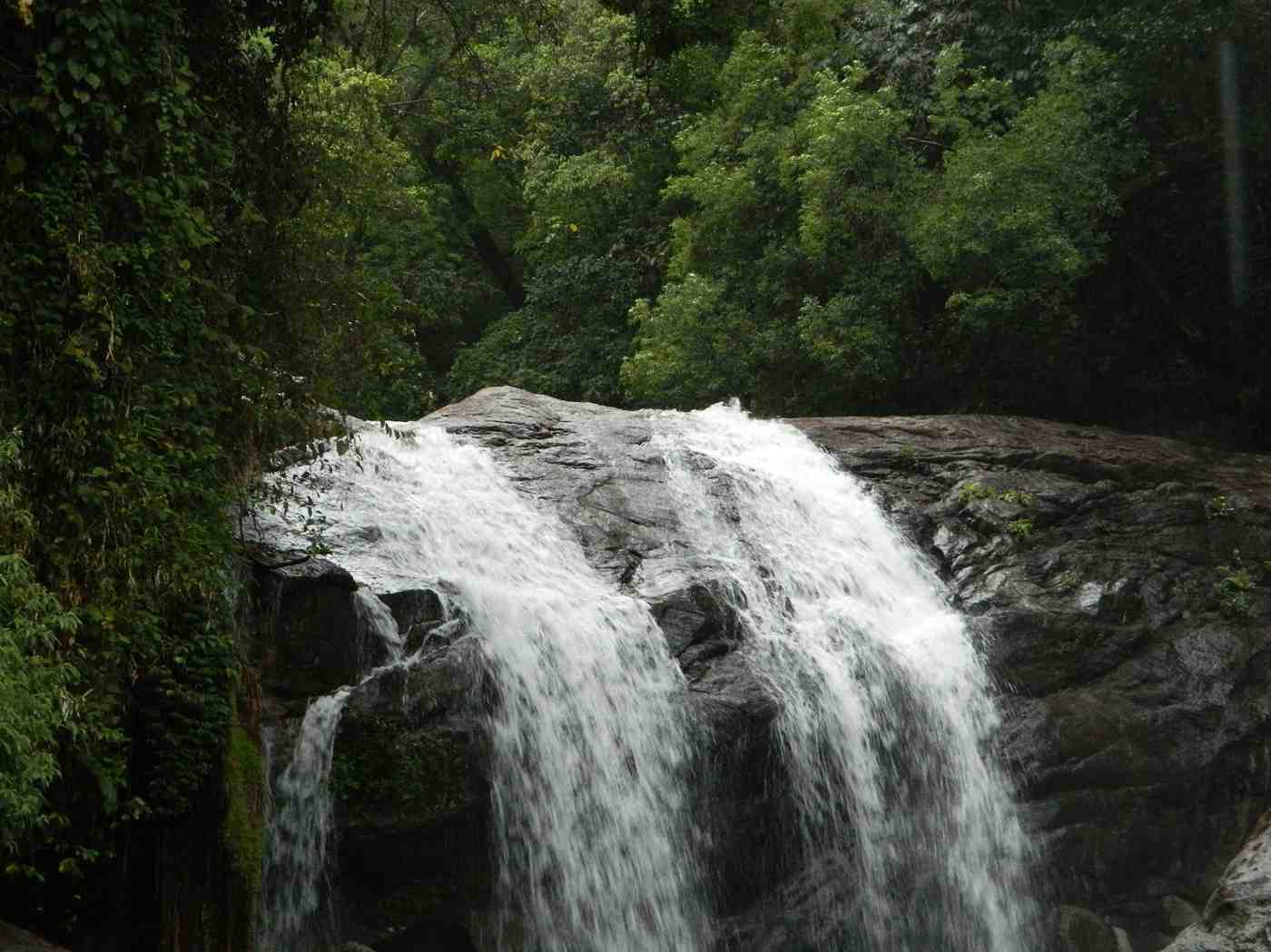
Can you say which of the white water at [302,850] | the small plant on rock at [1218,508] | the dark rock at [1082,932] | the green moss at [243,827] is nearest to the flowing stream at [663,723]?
the white water at [302,850]

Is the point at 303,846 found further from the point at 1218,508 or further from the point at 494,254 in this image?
the point at 494,254

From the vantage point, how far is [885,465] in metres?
17.9

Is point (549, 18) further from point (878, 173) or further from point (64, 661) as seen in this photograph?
point (878, 173)

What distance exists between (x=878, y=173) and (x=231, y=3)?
527 inches

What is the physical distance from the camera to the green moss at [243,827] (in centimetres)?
973

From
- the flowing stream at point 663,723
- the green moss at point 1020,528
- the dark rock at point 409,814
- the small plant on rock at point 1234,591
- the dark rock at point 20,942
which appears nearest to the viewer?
the dark rock at point 20,942

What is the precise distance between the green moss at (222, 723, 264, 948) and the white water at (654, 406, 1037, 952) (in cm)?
511

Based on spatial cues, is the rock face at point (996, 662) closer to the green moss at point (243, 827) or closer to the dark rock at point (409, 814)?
the dark rock at point (409, 814)

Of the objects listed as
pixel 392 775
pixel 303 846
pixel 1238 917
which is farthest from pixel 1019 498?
pixel 303 846

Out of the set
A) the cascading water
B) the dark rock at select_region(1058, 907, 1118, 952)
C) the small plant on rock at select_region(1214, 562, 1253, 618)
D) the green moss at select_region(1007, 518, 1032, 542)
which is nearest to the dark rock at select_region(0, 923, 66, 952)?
the cascading water

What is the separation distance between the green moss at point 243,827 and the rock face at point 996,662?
125 cm

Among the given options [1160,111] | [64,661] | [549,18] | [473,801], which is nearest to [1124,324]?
[1160,111]

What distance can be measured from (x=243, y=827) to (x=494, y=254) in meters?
25.7

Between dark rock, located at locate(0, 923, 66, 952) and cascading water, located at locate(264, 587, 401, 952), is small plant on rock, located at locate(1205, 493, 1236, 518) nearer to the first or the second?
cascading water, located at locate(264, 587, 401, 952)
